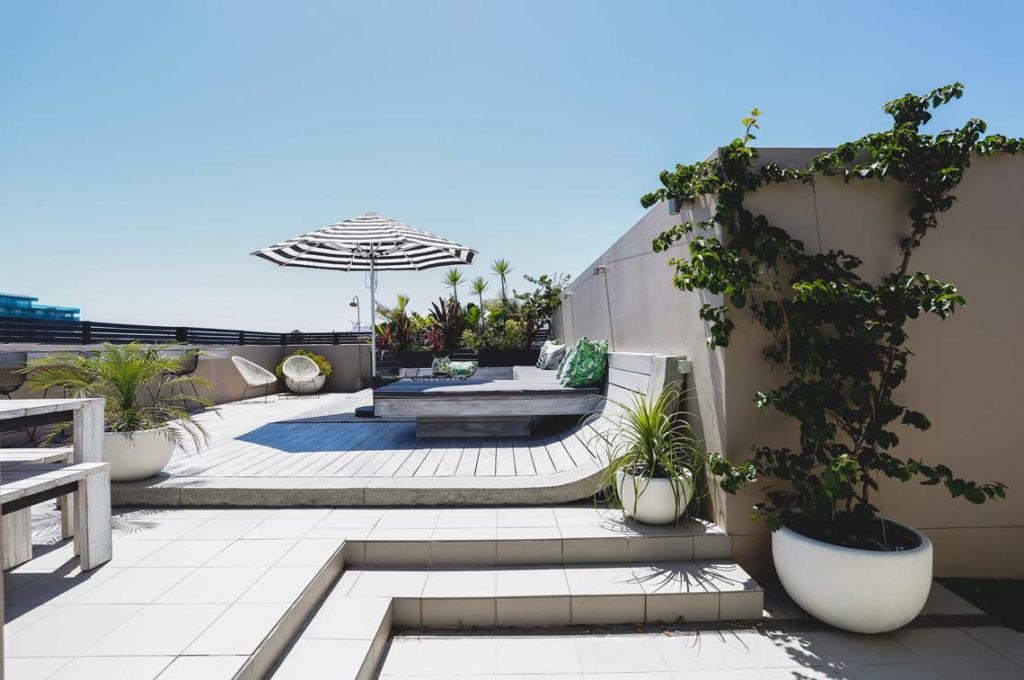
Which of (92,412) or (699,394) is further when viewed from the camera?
(699,394)

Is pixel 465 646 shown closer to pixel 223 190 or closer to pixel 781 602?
pixel 781 602

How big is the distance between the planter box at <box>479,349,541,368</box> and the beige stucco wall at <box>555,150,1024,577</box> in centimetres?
652

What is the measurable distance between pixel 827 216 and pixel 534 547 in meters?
2.42

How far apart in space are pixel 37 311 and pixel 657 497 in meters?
21.8

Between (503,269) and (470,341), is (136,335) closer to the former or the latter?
(470,341)

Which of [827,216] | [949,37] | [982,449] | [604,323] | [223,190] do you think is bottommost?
[982,449]

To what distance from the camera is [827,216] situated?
2594 millimetres

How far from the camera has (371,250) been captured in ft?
18.4

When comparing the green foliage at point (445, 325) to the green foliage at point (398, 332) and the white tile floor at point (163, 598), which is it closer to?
the green foliage at point (398, 332)

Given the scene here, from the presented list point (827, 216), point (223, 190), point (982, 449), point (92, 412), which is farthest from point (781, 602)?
point (223, 190)

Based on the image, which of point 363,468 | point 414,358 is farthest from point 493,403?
point 414,358

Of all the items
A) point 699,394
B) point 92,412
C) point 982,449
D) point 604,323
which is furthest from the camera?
point 604,323

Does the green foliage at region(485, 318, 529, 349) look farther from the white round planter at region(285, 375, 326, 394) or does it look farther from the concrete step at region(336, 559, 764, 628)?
the concrete step at region(336, 559, 764, 628)

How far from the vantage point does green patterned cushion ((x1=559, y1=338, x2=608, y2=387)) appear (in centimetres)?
461
